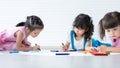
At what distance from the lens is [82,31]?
1.48 meters

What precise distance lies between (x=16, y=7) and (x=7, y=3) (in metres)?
0.09

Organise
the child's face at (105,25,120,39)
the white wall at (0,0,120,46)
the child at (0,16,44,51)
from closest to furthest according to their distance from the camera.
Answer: the child's face at (105,25,120,39) → the child at (0,16,44,51) → the white wall at (0,0,120,46)

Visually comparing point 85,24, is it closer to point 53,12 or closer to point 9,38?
point 9,38

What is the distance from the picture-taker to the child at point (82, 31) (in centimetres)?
147

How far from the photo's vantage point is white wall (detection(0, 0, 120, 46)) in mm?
2104

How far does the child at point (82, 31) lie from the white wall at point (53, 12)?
0.54 meters

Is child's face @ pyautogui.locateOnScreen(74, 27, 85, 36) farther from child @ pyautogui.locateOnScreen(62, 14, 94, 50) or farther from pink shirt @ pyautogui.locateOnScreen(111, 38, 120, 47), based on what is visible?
pink shirt @ pyautogui.locateOnScreen(111, 38, 120, 47)

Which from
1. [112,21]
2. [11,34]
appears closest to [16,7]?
[11,34]

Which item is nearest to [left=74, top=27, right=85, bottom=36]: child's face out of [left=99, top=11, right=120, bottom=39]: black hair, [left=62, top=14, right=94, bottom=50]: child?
[left=62, top=14, right=94, bottom=50]: child

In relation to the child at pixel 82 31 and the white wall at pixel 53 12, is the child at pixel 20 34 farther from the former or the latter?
the white wall at pixel 53 12

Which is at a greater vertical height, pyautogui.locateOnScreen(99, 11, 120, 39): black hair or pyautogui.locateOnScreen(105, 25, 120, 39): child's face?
pyautogui.locateOnScreen(99, 11, 120, 39): black hair

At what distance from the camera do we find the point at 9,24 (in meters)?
2.17

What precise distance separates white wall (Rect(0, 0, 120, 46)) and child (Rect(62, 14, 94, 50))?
0.54 m

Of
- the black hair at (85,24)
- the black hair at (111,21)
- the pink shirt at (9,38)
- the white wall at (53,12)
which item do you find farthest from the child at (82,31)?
the white wall at (53,12)
